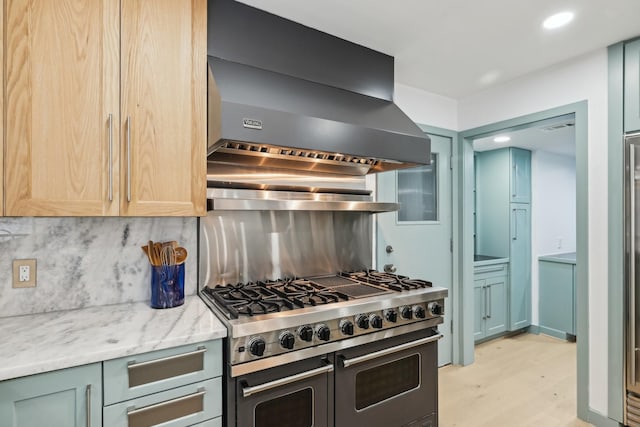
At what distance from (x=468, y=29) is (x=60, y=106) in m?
2.07

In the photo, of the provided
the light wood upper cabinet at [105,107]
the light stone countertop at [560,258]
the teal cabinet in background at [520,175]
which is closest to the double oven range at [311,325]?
the light wood upper cabinet at [105,107]

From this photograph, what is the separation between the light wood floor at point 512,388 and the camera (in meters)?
2.36

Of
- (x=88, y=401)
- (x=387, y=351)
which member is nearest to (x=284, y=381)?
(x=387, y=351)

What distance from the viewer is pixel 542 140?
3828mm

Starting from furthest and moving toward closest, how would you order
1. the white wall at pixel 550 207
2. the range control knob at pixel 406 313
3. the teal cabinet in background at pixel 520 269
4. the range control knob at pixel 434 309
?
the white wall at pixel 550 207, the teal cabinet in background at pixel 520 269, the range control knob at pixel 434 309, the range control knob at pixel 406 313

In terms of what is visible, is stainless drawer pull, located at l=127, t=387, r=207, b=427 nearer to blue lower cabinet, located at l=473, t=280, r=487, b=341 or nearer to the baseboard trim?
the baseboard trim

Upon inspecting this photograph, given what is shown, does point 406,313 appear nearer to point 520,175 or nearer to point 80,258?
point 80,258

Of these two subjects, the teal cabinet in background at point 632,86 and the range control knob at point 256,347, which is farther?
the teal cabinet in background at point 632,86

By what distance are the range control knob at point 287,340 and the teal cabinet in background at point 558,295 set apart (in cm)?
359

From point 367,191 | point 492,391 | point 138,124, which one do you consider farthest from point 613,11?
point 492,391

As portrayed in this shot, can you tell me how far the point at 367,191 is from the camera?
2553 millimetres

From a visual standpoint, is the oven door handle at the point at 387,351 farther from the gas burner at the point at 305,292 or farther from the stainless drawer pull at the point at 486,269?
the stainless drawer pull at the point at 486,269

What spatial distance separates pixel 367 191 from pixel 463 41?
111 cm

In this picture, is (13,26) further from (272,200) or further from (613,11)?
(613,11)
